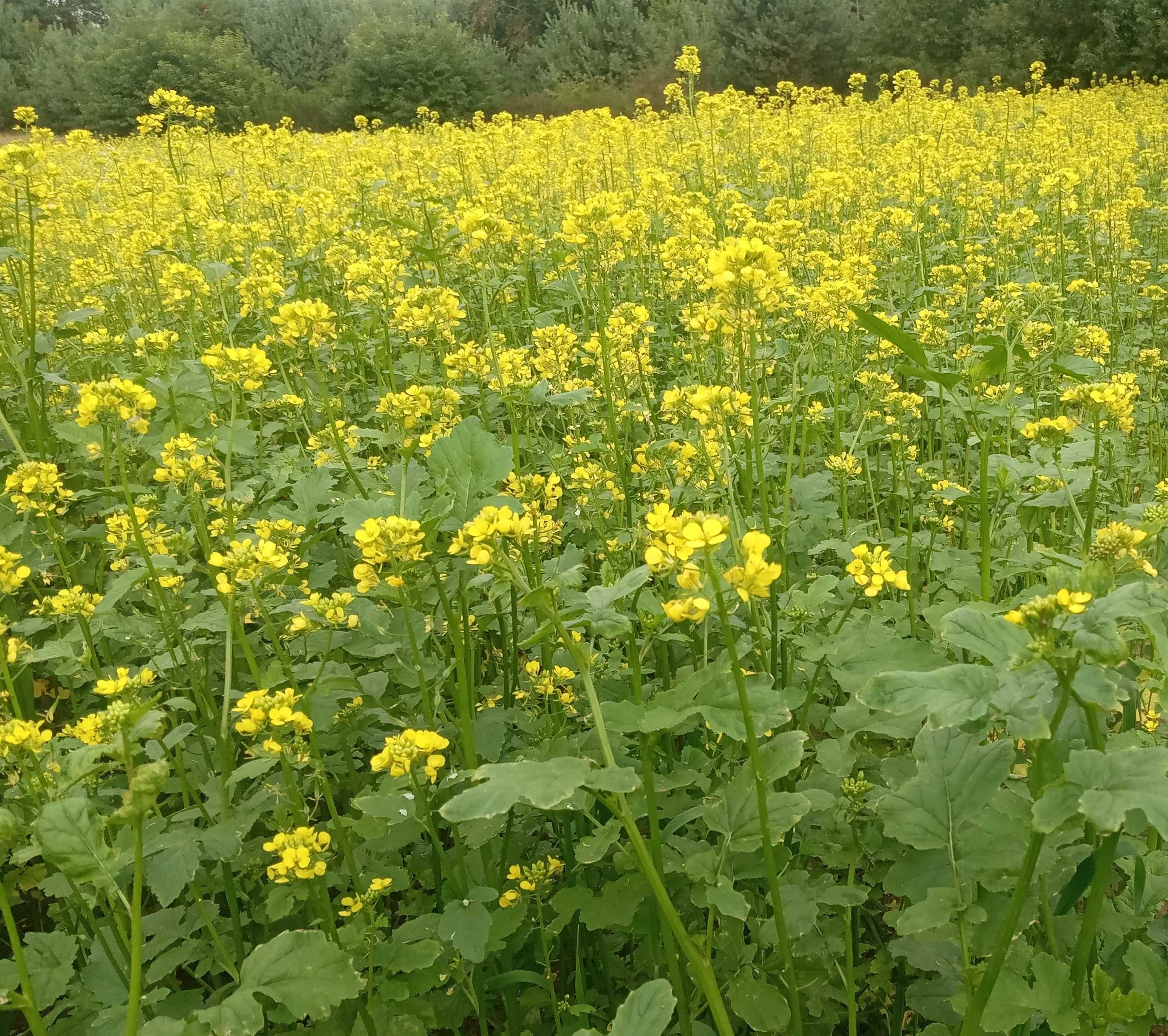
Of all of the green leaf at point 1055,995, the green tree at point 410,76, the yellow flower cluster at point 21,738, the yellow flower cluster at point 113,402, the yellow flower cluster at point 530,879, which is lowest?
the yellow flower cluster at point 530,879

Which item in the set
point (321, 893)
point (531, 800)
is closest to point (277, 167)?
point (321, 893)

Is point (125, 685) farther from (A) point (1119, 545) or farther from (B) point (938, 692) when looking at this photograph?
(A) point (1119, 545)

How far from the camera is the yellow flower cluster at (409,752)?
5.63 feet

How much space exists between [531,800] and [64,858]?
0.93m

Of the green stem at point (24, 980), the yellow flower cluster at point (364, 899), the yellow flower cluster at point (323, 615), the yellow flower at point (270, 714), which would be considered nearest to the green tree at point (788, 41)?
the yellow flower cluster at point (323, 615)

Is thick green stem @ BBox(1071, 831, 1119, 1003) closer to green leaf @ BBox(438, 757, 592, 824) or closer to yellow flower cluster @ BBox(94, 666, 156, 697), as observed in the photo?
green leaf @ BBox(438, 757, 592, 824)

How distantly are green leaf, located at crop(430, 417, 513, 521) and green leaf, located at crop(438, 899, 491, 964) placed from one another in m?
0.86

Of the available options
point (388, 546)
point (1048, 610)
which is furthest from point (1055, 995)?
point (388, 546)

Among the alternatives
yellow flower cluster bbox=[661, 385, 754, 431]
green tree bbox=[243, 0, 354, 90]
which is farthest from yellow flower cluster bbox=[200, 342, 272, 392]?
green tree bbox=[243, 0, 354, 90]

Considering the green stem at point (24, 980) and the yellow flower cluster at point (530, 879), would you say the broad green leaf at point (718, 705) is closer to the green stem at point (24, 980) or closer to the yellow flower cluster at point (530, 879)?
the yellow flower cluster at point (530, 879)

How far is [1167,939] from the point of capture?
1681 millimetres

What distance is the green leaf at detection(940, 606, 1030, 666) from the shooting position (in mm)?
1295

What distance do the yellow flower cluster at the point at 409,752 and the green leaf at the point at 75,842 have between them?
1.63 feet

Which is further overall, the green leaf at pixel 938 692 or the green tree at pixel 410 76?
the green tree at pixel 410 76
